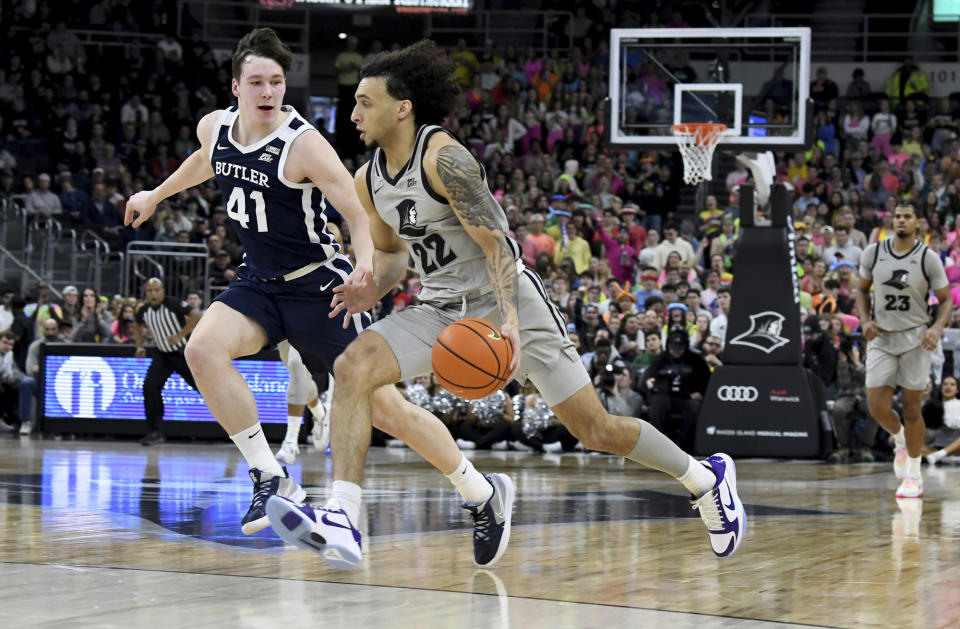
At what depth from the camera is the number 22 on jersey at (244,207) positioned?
5934mm

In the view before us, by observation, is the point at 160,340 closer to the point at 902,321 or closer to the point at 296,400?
the point at 296,400

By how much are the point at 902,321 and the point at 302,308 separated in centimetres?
529

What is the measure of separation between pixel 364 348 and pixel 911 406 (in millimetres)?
5699

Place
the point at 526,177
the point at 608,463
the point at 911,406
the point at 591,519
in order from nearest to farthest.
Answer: the point at 591,519
the point at 911,406
the point at 608,463
the point at 526,177

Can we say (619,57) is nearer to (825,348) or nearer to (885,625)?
(825,348)

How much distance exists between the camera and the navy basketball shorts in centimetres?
595

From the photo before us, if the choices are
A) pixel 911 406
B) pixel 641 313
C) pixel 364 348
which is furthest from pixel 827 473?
pixel 364 348

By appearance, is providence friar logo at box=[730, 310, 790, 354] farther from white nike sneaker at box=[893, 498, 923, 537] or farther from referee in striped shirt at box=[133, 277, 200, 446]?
referee in striped shirt at box=[133, 277, 200, 446]

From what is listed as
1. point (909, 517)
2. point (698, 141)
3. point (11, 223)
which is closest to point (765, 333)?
point (698, 141)

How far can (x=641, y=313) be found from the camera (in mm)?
14594

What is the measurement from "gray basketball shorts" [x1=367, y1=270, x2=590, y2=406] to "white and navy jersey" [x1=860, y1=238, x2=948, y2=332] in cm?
498

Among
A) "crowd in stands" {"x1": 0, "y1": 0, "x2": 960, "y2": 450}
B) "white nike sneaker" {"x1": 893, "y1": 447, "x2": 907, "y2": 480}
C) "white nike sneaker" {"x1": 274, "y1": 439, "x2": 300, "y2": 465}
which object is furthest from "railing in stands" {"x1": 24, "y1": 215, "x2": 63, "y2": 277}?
"white nike sneaker" {"x1": 893, "y1": 447, "x2": 907, "y2": 480}

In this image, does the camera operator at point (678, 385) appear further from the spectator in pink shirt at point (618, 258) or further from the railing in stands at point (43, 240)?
the railing in stands at point (43, 240)

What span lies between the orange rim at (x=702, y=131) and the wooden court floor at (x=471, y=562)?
500 cm
